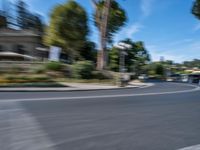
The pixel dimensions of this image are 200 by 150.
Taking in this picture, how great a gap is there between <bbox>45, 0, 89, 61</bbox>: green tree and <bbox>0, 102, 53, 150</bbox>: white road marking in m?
41.9

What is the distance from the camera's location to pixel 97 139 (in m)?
6.54

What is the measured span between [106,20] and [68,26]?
16.4 meters

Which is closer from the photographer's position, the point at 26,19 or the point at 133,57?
the point at 133,57

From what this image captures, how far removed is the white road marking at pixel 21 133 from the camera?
5.83 meters

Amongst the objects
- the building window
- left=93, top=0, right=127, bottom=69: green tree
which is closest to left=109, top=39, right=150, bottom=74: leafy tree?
left=93, top=0, right=127, bottom=69: green tree

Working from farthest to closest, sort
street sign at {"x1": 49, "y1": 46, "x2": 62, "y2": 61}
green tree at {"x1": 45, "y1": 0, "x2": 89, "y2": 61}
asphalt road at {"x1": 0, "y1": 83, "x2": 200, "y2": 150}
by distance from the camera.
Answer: green tree at {"x1": 45, "y1": 0, "x2": 89, "y2": 61} < street sign at {"x1": 49, "y1": 46, "x2": 62, "y2": 61} < asphalt road at {"x1": 0, "y1": 83, "x2": 200, "y2": 150}

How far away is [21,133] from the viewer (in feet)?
22.6

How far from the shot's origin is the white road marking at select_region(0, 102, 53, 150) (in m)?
5.83

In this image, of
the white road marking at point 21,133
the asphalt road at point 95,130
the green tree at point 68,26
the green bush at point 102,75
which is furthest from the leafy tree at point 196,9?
the white road marking at point 21,133

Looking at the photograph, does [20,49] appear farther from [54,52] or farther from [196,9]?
[196,9]

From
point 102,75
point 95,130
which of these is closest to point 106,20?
point 102,75

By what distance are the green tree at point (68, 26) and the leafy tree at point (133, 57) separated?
16.5 metres

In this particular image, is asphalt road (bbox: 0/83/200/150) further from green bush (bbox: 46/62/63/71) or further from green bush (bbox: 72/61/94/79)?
green bush (bbox: 46/62/63/71)

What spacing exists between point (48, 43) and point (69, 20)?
220 inches
